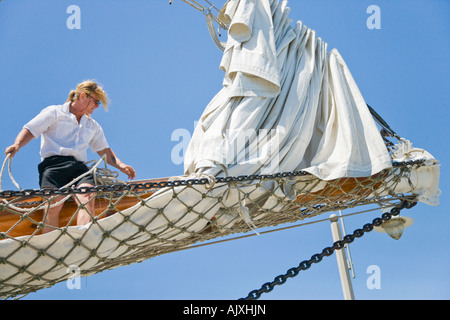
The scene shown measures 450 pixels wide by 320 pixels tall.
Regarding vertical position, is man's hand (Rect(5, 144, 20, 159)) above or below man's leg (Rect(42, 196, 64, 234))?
above

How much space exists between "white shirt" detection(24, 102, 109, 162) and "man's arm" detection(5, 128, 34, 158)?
0.02 meters

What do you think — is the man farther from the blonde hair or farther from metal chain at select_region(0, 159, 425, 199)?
metal chain at select_region(0, 159, 425, 199)

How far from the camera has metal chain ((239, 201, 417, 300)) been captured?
3.49m

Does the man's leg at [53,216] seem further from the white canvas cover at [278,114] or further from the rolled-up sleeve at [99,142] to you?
the white canvas cover at [278,114]

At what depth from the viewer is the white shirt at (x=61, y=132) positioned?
340cm

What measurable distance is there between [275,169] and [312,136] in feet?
1.92

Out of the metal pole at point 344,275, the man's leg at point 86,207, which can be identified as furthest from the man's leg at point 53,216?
the metal pole at point 344,275

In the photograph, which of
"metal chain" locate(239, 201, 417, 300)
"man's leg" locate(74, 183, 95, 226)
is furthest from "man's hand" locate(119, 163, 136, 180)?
"metal chain" locate(239, 201, 417, 300)

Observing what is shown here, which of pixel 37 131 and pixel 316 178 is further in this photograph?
pixel 316 178

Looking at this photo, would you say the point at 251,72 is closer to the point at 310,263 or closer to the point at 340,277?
the point at 310,263

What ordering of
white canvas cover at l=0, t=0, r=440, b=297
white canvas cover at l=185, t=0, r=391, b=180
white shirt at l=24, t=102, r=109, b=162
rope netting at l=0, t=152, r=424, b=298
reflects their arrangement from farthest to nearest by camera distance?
white canvas cover at l=185, t=0, r=391, b=180
white shirt at l=24, t=102, r=109, b=162
white canvas cover at l=0, t=0, r=440, b=297
rope netting at l=0, t=152, r=424, b=298
